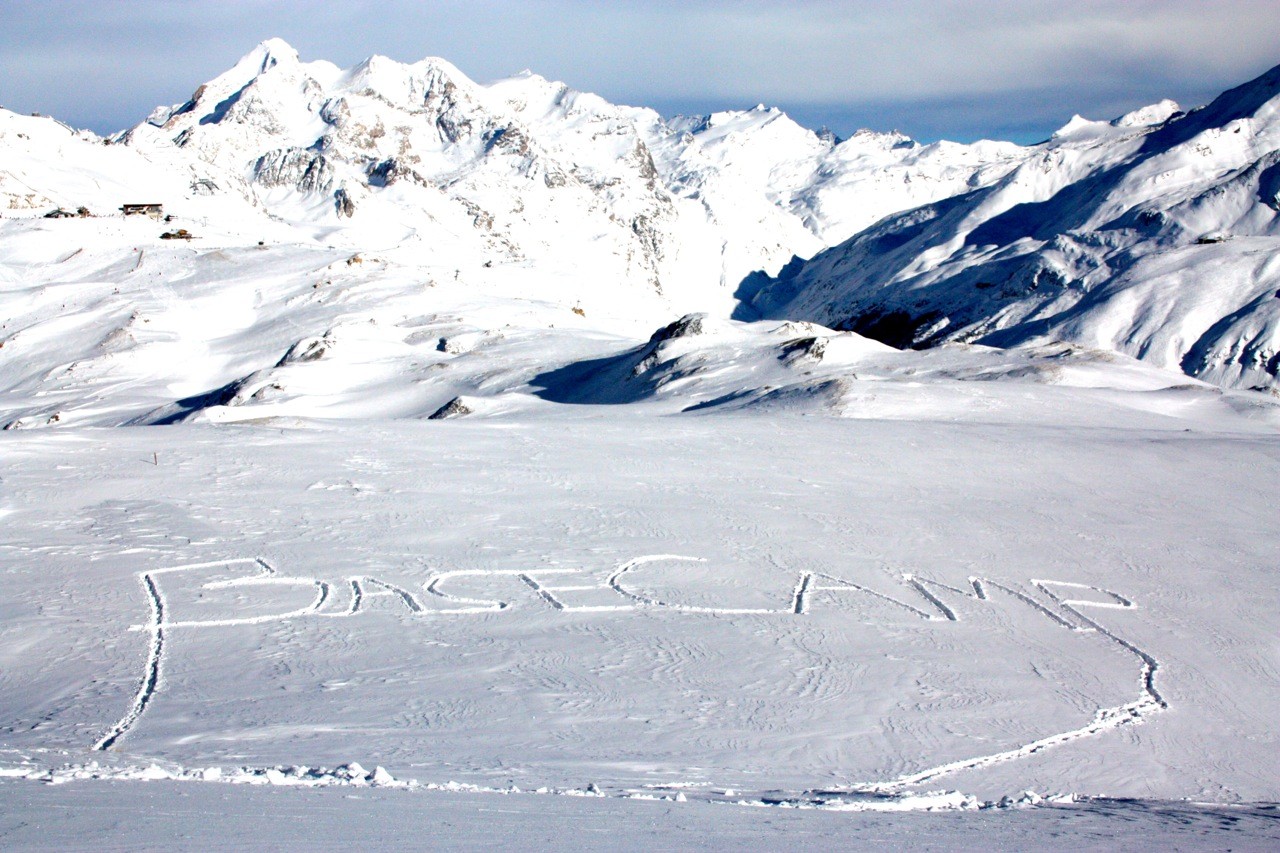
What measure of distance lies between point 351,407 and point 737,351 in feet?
33.1

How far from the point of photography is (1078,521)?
1399 centimetres

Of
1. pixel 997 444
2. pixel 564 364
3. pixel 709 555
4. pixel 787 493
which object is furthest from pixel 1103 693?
pixel 564 364

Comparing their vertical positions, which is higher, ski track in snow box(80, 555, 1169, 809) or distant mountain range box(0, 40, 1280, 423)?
distant mountain range box(0, 40, 1280, 423)

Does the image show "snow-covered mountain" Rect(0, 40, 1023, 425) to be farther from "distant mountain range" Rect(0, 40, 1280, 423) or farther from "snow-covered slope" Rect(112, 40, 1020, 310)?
"snow-covered slope" Rect(112, 40, 1020, 310)

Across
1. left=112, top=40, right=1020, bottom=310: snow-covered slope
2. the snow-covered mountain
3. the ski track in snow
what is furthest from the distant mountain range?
the ski track in snow

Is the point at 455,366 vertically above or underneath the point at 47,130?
underneath

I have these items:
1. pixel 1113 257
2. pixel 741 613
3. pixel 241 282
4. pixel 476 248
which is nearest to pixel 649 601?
pixel 741 613

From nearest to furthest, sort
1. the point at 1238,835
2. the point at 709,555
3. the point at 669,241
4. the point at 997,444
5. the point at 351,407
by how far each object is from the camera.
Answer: the point at 1238,835 < the point at 709,555 < the point at 997,444 < the point at 351,407 < the point at 669,241

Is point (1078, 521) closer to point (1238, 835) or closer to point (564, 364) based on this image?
point (1238, 835)

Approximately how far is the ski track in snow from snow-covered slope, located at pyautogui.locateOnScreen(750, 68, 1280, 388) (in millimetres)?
60116

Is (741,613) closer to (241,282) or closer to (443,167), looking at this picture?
(241,282)

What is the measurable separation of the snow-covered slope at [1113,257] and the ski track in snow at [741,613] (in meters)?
60.1

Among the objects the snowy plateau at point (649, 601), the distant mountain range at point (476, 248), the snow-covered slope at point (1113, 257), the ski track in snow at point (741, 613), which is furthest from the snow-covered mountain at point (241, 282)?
the snow-covered slope at point (1113, 257)

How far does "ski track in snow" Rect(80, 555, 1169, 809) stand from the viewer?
662 centimetres
